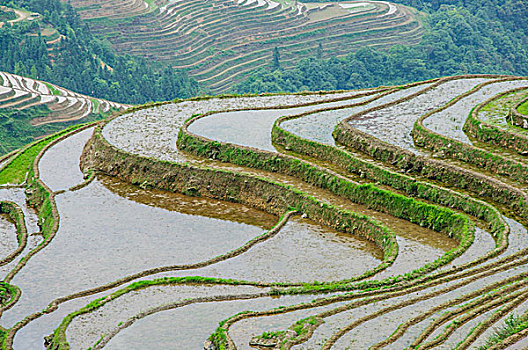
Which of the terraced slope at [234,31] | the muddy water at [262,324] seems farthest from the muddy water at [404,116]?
the terraced slope at [234,31]

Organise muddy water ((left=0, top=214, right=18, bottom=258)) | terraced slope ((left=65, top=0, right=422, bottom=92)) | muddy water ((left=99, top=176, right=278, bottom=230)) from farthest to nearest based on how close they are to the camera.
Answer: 1. terraced slope ((left=65, top=0, right=422, bottom=92))
2. muddy water ((left=99, top=176, right=278, bottom=230))
3. muddy water ((left=0, top=214, right=18, bottom=258))

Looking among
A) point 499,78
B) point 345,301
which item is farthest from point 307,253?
point 499,78

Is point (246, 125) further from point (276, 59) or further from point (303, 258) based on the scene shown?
point (276, 59)

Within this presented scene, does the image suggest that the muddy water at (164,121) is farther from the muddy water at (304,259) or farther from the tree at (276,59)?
the tree at (276,59)

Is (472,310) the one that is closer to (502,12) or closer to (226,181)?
(226,181)

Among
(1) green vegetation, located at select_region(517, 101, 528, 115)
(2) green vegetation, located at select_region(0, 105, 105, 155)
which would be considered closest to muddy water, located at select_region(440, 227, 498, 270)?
(1) green vegetation, located at select_region(517, 101, 528, 115)

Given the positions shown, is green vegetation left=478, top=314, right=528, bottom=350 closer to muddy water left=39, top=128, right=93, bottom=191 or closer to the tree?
muddy water left=39, top=128, right=93, bottom=191
